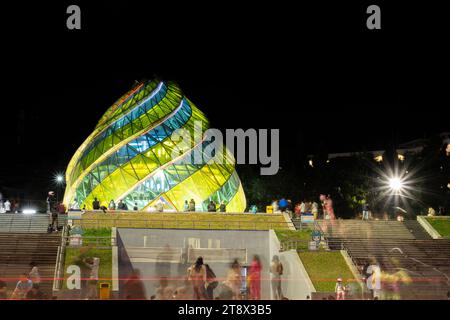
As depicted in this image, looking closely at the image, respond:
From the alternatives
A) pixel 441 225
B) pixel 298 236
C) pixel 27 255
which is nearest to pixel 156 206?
pixel 298 236

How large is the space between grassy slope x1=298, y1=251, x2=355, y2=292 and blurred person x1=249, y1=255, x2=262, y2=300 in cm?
192

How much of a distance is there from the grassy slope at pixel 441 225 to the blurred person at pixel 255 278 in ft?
34.8

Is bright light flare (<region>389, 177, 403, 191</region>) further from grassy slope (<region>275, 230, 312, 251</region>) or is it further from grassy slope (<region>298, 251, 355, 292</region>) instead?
grassy slope (<region>298, 251, 355, 292</region>)

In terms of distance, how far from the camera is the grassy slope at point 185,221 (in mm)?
Result: 34750

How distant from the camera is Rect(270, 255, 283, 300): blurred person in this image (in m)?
26.7

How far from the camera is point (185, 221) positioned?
35.7 m

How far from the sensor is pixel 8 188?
229ft

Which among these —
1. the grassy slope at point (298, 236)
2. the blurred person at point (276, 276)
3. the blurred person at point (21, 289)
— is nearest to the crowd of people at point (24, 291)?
the blurred person at point (21, 289)

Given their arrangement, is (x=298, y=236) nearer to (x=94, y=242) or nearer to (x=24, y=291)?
(x=94, y=242)

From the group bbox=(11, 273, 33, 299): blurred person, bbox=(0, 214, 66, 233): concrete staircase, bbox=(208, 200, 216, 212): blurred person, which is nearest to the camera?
bbox=(11, 273, 33, 299): blurred person

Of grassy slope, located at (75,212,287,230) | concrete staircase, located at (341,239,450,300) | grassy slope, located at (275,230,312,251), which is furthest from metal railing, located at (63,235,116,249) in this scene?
concrete staircase, located at (341,239,450,300)

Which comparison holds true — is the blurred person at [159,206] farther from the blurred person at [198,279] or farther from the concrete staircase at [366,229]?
the blurred person at [198,279]

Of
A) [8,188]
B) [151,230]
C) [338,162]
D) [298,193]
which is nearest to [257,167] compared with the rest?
[298,193]

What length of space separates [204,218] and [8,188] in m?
37.8
